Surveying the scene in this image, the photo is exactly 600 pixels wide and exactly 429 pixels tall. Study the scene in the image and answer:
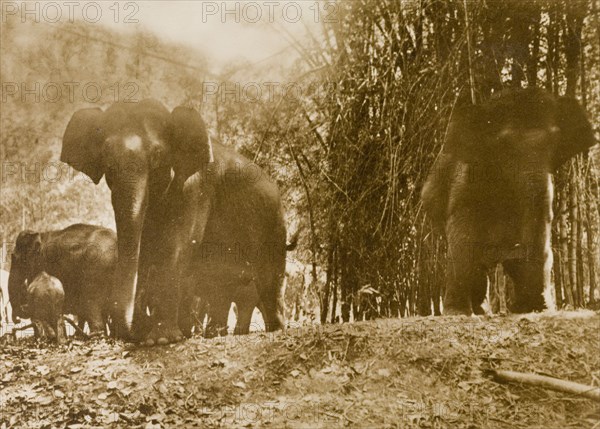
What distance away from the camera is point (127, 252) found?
434 centimetres

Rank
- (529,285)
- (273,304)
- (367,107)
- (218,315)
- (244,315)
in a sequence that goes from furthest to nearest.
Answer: (244,315) < (218,315) < (273,304) < (367,107) < (529,285)

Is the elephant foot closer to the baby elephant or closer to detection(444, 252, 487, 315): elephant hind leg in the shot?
the baby elephant

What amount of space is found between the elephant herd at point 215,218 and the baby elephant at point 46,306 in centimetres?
1

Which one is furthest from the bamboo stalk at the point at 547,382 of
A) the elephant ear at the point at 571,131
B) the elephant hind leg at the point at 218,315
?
the elephant hind leg at the point at 218,315

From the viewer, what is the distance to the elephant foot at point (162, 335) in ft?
14.3

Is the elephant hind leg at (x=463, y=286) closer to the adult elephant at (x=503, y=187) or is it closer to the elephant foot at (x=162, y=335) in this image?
the adult elephant at (x=503, y=187)

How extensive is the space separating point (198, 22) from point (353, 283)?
213 cm

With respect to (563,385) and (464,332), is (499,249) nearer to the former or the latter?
(464,332)

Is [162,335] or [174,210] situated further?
[174,210]

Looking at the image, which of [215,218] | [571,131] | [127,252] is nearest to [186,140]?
[215,218]

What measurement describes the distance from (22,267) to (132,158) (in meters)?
1.61

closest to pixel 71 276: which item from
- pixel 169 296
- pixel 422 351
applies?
pixel 169 296

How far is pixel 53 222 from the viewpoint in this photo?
17.7 ft

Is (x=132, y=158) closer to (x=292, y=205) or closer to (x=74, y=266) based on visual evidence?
(x=292, y=205)
